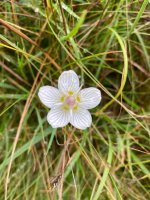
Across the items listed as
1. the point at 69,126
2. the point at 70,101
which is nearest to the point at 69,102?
the point at 70,101

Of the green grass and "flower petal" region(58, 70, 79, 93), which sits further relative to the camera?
the green grass

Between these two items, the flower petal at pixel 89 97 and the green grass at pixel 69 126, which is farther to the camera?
the green grass at pixel 69 126

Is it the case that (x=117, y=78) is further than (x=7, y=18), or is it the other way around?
(x=117, y=78)

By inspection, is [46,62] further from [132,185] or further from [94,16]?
[132,185]

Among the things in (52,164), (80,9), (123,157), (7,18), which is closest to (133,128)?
(123,157)

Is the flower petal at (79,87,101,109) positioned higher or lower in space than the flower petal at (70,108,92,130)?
higher

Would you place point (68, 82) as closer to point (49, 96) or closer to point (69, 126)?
point (49, 96)
